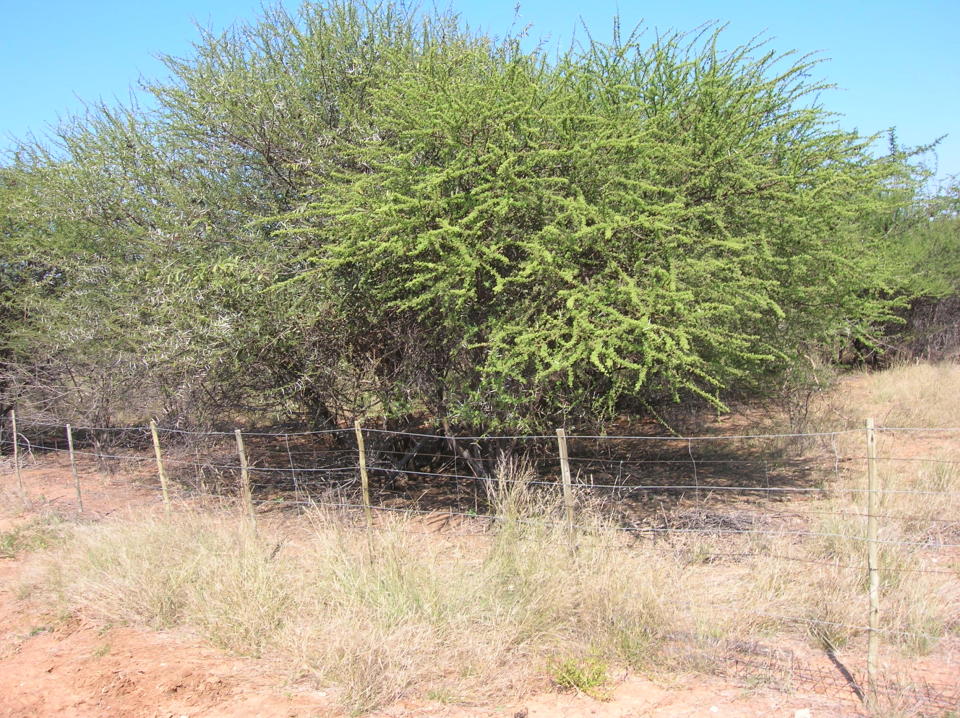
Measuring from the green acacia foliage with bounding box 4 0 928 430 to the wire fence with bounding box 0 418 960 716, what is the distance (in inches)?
31.4

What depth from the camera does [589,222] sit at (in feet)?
25.5

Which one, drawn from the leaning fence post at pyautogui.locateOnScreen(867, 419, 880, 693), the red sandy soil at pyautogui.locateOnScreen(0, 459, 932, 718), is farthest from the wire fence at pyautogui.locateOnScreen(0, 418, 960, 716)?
the red sandy soil at pyautogui.locateOnScreen(0, 459, 932, 718)

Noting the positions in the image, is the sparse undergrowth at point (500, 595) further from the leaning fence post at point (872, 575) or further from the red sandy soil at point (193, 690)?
the leaning fence post at point (872, 575)

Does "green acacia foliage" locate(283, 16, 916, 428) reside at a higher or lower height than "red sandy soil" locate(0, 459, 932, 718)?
higher

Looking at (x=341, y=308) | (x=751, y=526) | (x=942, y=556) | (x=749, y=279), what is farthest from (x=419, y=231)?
(x=942, y=556)

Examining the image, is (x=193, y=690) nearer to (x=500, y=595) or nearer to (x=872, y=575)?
(x=500, y=595)

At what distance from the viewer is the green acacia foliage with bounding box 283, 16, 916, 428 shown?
7.42 metres

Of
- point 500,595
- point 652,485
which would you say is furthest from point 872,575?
point 652,485

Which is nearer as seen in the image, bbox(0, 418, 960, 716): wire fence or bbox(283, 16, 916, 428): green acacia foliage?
bbox(0, 418, 960, 716): wire fence

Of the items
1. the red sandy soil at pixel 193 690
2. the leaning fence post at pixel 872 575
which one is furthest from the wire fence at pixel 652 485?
the red sandy soil at pixel 193 690

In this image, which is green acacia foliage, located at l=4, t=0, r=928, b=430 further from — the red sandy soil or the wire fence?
the red sandy soil

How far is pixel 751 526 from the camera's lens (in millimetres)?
7695

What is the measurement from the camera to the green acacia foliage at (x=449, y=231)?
25.0ft

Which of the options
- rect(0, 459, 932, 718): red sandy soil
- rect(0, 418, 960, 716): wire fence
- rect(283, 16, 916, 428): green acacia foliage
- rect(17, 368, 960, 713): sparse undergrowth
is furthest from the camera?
rect(283, 16, 916, 428): green acacia foliage
